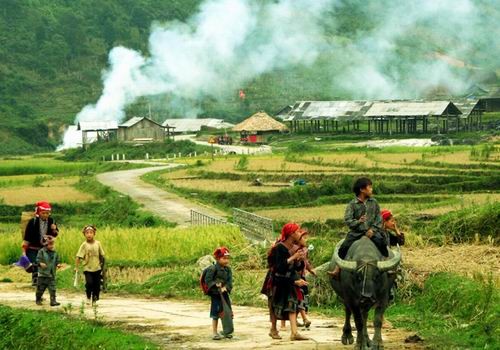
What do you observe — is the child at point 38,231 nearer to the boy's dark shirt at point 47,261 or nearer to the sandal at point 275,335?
the boy's dark shirt at point 47,261

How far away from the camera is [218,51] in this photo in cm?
9675

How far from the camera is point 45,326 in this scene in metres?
13.7

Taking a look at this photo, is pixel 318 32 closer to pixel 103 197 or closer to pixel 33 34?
pixel 33 34

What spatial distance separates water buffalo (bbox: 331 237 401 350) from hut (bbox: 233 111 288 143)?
61057 millimetres

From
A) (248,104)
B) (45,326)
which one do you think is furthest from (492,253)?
(248,104)

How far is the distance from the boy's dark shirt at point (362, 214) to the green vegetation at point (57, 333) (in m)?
2.28

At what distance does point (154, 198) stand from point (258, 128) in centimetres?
3575

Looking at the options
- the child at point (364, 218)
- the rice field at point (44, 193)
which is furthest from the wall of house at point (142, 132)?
the child at point (364, 218)

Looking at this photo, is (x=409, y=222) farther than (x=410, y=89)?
No

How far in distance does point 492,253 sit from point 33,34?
8443 cm

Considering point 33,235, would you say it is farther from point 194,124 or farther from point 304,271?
point 194,124

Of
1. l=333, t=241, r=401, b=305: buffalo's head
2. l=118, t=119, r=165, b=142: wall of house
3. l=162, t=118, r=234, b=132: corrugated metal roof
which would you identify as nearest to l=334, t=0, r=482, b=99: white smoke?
l=162, t=118, r=234, b=132: corrugated metal roof

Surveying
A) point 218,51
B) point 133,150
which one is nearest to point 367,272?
point 133,150

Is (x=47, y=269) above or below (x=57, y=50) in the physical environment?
below
